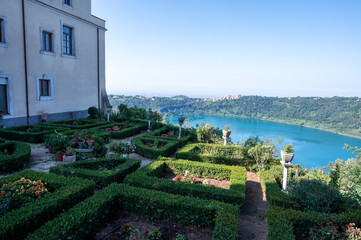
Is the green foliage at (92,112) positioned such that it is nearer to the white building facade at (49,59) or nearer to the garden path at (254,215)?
the white building facade at (49,59)

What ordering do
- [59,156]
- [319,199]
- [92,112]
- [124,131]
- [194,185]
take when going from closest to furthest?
[319,199], [194,185], [59,156], [124,131], [92,112]

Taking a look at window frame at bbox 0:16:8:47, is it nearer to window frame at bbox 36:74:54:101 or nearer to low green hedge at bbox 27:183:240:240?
A: window frame at bbox 36:74:54:101

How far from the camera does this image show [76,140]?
8.63m

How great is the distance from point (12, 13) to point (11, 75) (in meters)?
3.62

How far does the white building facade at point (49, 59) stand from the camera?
12.7 meters

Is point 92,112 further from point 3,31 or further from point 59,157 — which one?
point 59,157

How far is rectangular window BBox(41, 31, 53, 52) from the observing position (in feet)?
48.0

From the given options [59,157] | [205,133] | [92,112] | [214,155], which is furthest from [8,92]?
[214,155]

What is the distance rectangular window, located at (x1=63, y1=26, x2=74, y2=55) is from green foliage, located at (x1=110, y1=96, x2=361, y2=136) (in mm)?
17501

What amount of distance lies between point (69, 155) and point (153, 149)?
127 inches

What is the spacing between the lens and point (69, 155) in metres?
8.01

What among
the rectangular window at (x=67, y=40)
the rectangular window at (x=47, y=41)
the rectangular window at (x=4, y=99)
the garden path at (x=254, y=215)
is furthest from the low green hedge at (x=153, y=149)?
the rectangular window at (x=67, y=40)

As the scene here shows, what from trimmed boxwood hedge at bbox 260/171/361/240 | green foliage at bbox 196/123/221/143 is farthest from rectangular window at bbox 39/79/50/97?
trimmed boxwood hedge at bbox 260/171/361/240

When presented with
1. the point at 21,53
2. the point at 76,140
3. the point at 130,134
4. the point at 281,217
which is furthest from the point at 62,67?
the point at 281,217
